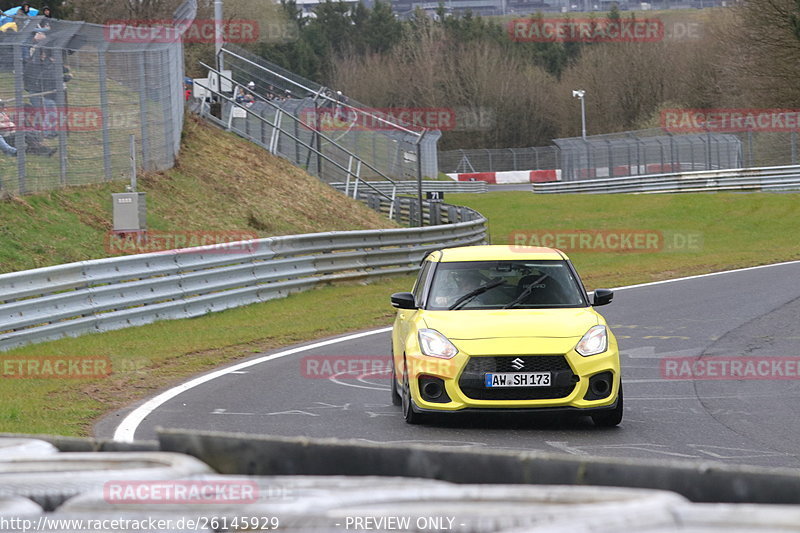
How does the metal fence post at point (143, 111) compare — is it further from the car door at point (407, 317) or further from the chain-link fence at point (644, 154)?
the chain-link fence at point (644, 154)

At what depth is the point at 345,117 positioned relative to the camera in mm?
35125

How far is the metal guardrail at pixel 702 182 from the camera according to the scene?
47456 millimetres

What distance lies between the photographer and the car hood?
9547 mm

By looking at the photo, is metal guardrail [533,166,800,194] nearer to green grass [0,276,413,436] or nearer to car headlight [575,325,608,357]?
green grass [0,276,413,436]

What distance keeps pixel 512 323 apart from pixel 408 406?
107 centimetres

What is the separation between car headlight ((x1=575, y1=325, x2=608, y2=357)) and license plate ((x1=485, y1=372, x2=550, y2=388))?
0.39 metres

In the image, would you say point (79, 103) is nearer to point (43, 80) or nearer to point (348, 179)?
point (43, 80)

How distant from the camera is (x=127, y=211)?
20.0 meters

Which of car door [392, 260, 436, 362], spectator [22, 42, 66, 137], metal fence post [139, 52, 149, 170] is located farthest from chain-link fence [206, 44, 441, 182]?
car door [392, 260, 436, 362]

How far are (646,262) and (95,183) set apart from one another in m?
12.8
